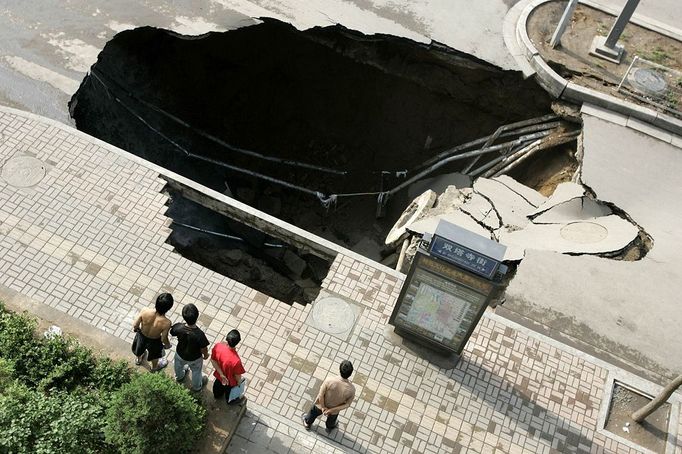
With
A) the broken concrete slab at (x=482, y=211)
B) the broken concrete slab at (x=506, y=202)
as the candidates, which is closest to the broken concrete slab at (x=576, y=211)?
the broken concrete slab at (x=506, y=202)

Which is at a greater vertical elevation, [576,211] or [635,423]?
[576,211]

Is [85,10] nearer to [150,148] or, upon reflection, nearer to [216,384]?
[150,148]

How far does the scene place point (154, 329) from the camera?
7242mm

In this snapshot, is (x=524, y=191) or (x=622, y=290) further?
(x=524, y=191)

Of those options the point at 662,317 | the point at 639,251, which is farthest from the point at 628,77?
the point at 662,317

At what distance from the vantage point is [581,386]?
8969mm

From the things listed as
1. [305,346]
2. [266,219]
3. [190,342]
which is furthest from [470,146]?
[190,342]

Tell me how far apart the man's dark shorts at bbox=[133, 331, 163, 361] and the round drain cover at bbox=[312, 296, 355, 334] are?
2365mm

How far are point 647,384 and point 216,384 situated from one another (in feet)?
19.8

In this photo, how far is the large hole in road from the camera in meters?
12.7

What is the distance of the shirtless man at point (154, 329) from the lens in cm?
702

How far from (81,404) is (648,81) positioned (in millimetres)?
11491

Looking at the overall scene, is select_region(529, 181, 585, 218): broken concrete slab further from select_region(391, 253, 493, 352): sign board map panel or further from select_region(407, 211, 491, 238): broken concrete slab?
select_region(391, 253, 493, 352): sign board map panel

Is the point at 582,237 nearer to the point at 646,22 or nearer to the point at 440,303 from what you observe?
the point at 440,303
